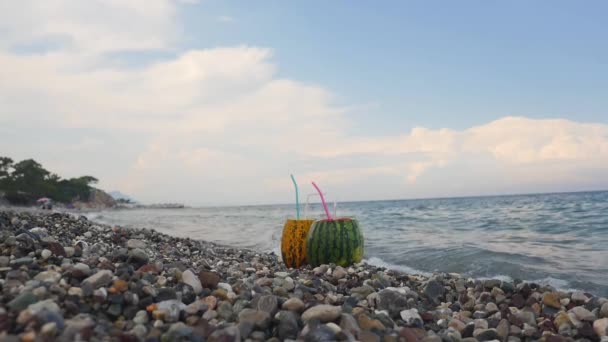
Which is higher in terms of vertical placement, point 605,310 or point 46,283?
point 46,283

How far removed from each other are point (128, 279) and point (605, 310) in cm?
364

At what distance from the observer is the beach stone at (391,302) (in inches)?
133

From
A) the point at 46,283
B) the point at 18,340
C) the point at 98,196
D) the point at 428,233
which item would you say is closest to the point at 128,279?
the point at 46,283

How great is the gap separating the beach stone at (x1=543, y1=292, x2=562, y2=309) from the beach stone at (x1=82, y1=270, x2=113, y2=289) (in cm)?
353

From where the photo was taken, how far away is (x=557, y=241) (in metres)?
9.41

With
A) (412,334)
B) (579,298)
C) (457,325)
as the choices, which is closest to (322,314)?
(412,334)

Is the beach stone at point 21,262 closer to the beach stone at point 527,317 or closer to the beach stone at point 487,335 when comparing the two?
the beach stone at point 487,335

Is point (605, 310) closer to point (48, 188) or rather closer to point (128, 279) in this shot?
point (128, 279)

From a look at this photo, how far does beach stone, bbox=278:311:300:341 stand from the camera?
2391mm

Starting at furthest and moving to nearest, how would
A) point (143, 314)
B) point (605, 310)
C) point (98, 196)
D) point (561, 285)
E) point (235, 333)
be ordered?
point (98, 196) → point (561, 285) → point (605, 310) → point (143, 314) → point (235, 333)

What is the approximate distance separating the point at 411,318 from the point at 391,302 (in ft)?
1.02

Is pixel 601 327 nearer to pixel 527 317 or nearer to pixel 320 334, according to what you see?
pixel 527 317

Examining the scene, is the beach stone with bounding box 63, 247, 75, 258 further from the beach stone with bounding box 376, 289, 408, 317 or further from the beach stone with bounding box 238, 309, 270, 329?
the beach stone with bounding box 376, 289, 408, 317

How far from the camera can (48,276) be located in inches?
104
